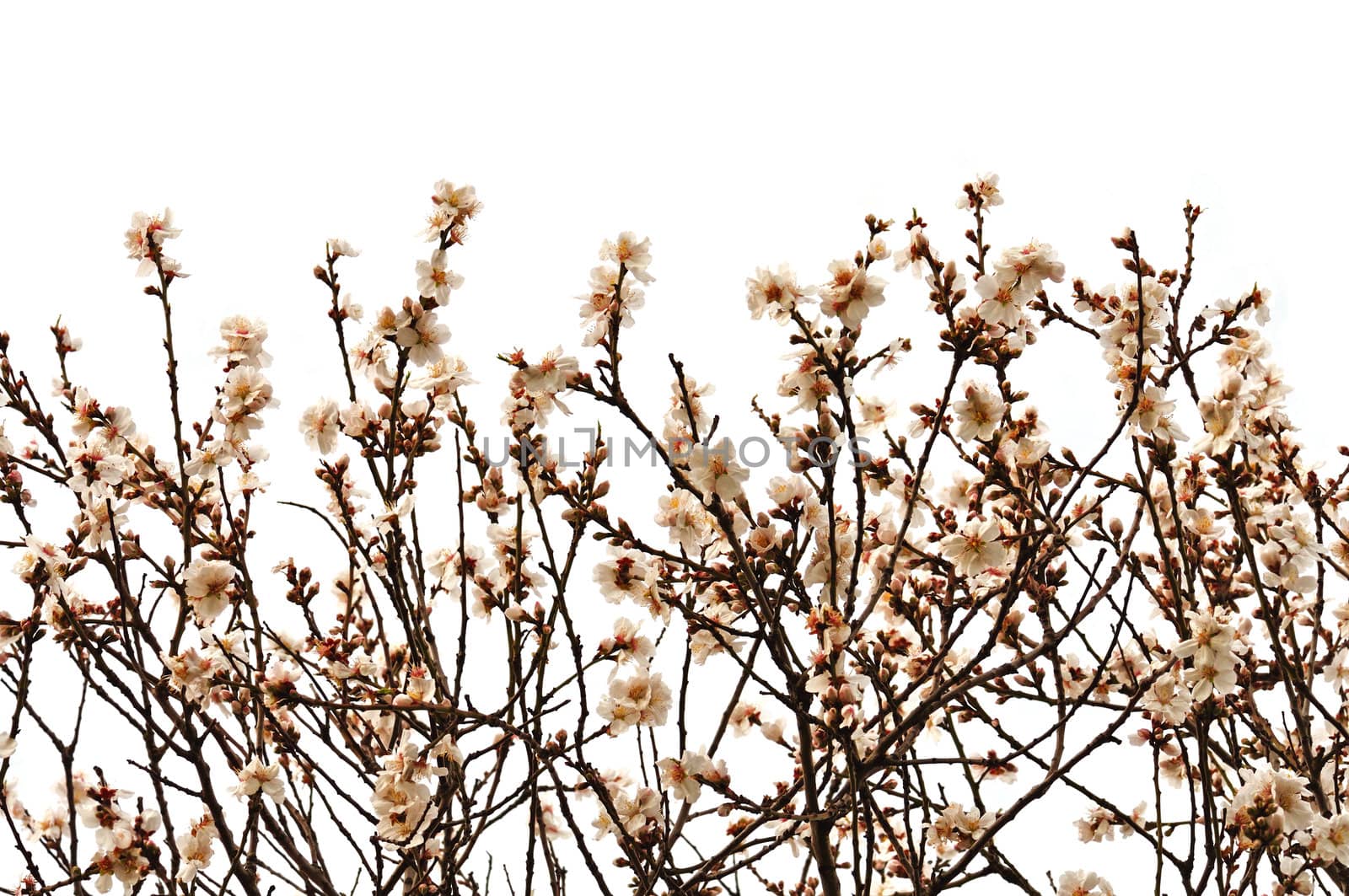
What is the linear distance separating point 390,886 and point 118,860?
78 cm

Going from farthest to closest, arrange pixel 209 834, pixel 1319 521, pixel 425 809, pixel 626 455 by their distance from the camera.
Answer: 1. pixel 1319 521
2. pixel 209 834
3. pixel 626 455
4. pixel 425 809

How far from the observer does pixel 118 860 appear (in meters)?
2.58

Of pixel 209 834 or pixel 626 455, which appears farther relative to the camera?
pixel 209 834

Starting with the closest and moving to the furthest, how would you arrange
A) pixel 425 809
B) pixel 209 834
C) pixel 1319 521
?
1. pixel 425 809
2. pixel 209 834
3. pixel 1319 521

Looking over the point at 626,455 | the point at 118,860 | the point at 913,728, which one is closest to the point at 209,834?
the point at 118,860

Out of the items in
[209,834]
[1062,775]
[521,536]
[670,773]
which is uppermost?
[521,536]

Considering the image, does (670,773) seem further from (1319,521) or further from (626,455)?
(1319,521)

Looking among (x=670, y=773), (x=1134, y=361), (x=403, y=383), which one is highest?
(x=403, y=383)

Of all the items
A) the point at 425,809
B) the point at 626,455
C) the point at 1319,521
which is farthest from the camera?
the point at 1319,521

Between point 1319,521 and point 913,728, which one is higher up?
point 1319,521

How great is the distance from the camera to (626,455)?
98.1 inches

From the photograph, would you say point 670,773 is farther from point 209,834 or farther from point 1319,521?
Result: point 1319,521

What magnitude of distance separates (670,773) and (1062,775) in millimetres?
871

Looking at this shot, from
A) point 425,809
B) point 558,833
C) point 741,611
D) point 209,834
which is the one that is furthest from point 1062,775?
point 209,834
